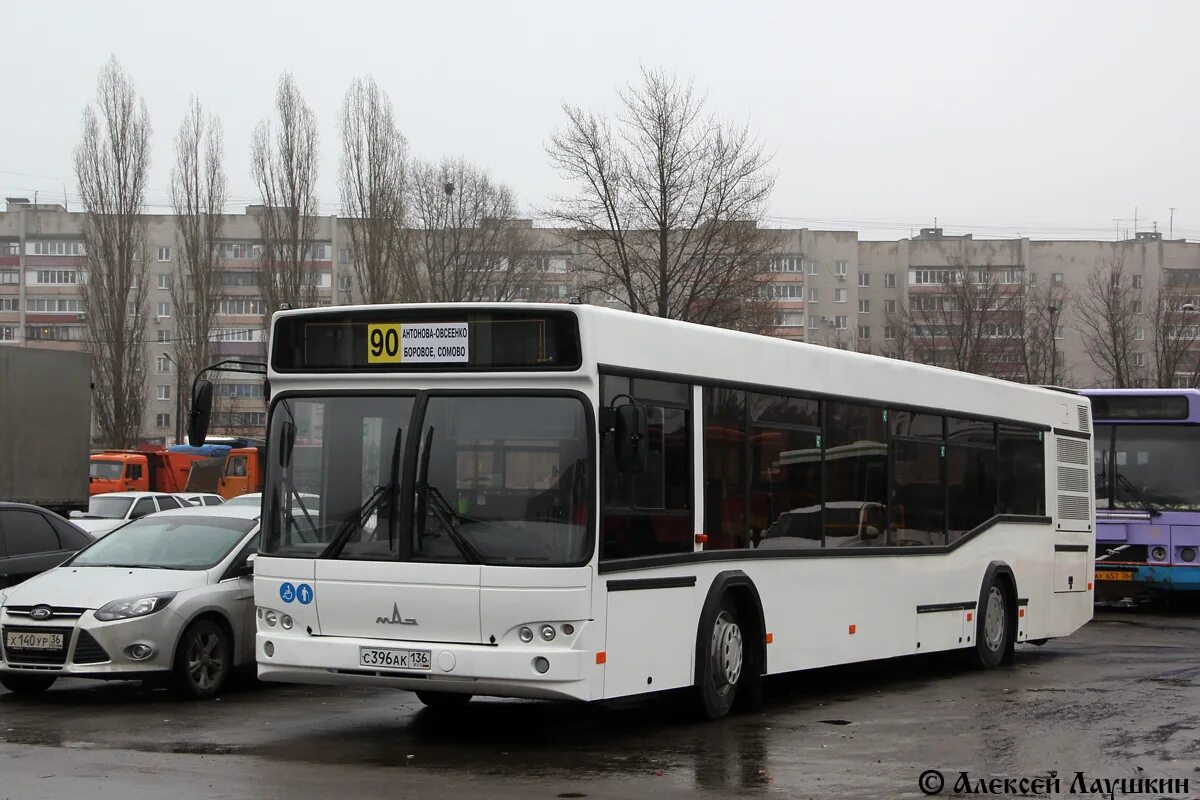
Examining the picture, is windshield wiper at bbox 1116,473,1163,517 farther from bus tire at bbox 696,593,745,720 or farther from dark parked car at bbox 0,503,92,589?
dark parked car at bbox 0,503,92,589

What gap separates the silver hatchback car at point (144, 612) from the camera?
1199 cm

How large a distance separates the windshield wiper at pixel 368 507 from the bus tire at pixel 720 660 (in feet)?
7.83

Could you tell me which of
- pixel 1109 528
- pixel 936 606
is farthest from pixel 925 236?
pixel 936 606

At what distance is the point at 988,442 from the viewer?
15359 mm

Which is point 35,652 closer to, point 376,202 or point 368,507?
point 368,507

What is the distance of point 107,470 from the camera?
42062mm

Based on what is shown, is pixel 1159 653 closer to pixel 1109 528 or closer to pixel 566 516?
pixel 1109 528

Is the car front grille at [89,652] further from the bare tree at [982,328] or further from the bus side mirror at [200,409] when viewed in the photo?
the bare tree at [982,328]

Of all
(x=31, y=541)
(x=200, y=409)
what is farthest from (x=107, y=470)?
(x=200, y=409)

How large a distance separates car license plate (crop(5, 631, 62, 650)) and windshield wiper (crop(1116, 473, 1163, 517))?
14.5 metres

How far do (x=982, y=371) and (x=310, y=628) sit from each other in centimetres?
4266

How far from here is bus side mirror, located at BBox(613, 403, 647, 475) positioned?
9.40 meters

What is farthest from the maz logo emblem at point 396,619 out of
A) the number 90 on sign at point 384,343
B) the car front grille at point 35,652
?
the car front grille at point 35,652

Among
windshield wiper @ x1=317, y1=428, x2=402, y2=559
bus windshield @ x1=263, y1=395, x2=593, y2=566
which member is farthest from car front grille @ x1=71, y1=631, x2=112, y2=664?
windshield wiper @ x1=317, y1=428, x2=402, y2=559
